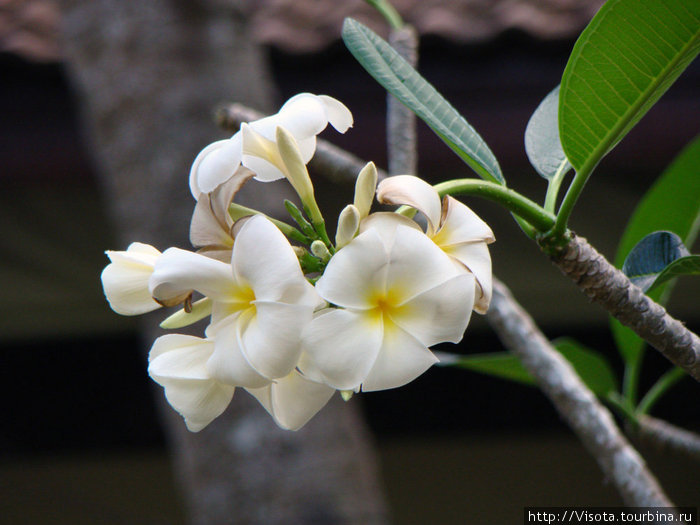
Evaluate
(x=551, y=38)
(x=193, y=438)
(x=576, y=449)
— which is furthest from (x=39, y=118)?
(x=576, y=449)

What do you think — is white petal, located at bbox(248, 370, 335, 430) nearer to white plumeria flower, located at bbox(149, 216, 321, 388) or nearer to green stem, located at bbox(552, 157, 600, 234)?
white plumeria flower, located at bbox(149, 216, 321, 388)

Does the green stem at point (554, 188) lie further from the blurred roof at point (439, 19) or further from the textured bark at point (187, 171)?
the blurred roof at point (439, 19)

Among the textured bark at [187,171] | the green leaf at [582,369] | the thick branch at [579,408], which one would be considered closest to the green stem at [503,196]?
the thick branch at [579,408]

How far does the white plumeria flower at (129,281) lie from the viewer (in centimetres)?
36

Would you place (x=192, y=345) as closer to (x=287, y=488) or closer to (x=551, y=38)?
(x=287, y=488)

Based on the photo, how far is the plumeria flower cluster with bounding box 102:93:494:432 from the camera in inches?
12.1

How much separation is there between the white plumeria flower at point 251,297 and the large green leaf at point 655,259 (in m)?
0.23

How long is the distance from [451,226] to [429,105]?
10cm

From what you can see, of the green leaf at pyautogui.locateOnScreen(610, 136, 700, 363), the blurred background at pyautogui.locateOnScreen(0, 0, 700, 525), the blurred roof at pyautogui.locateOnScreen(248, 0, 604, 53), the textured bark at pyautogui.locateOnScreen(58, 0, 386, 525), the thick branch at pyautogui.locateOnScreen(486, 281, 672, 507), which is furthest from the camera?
the blurred roof at pyautogui.locateOnScreen(248, 0, 604, 53)

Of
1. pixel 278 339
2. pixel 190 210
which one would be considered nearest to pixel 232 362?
pixel 278 339

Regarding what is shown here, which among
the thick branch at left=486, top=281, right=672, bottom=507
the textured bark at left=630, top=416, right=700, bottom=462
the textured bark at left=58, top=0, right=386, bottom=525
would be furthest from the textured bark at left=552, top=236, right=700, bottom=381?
the textured bark at left=58, top=0, right=386, bottom=525

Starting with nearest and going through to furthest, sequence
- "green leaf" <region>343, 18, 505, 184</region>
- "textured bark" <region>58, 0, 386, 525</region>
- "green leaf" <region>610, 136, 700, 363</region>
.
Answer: "green leaf" <region>343, 18, 505, 184</region>
"green leaf" <region>610, 136, 700, 363</region>
"textured bark" <region>58, 0, 386, 525</region>

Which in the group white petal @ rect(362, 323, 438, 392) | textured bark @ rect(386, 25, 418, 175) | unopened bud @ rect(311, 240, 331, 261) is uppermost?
textured bark @ rect(386, 25, 418, 175)

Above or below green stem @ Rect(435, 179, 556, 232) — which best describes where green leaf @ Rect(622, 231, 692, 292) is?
below
